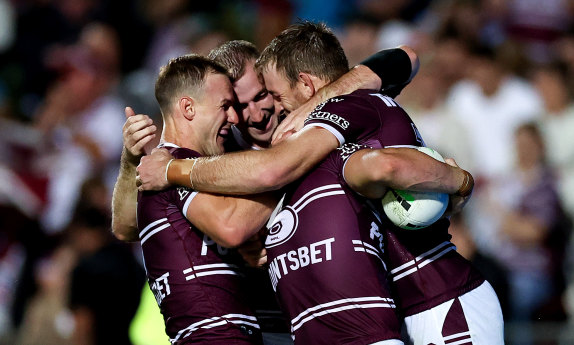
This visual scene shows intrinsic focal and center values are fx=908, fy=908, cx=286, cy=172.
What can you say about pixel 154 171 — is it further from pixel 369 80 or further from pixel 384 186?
pixel 369 80

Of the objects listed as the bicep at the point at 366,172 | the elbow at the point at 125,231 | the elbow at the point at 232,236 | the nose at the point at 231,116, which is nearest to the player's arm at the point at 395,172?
the bicep at the point at 366,172

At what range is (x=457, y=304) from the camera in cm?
509

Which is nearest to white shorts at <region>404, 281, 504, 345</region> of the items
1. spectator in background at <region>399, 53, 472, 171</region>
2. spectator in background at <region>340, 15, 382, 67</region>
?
spectator in background at <region>399, 53, 472, 171</region>

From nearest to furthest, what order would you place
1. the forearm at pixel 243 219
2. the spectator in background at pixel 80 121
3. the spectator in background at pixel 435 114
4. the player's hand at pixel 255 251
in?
the forearm at pixel 243 219 < the player's hand at pixel 255 251 < the spectator in background at pixel 435 114 < the spectator in background at pixel 80 121

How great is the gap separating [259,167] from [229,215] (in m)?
0.32

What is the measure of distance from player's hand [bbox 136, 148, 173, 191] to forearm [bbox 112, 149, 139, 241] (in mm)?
619

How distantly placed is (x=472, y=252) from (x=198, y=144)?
4.05m

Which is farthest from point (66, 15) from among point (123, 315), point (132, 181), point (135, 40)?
point (132, 181)

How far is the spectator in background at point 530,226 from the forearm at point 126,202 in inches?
197

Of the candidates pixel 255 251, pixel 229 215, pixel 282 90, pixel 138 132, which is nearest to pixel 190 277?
pixel 255 251

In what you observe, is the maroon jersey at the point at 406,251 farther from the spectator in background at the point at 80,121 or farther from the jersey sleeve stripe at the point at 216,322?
the spectator in background at the point at 80,121

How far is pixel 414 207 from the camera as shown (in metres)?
4.77

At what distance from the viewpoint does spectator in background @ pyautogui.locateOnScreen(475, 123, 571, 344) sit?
32.0 feet

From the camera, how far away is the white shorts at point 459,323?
16.6 feet
